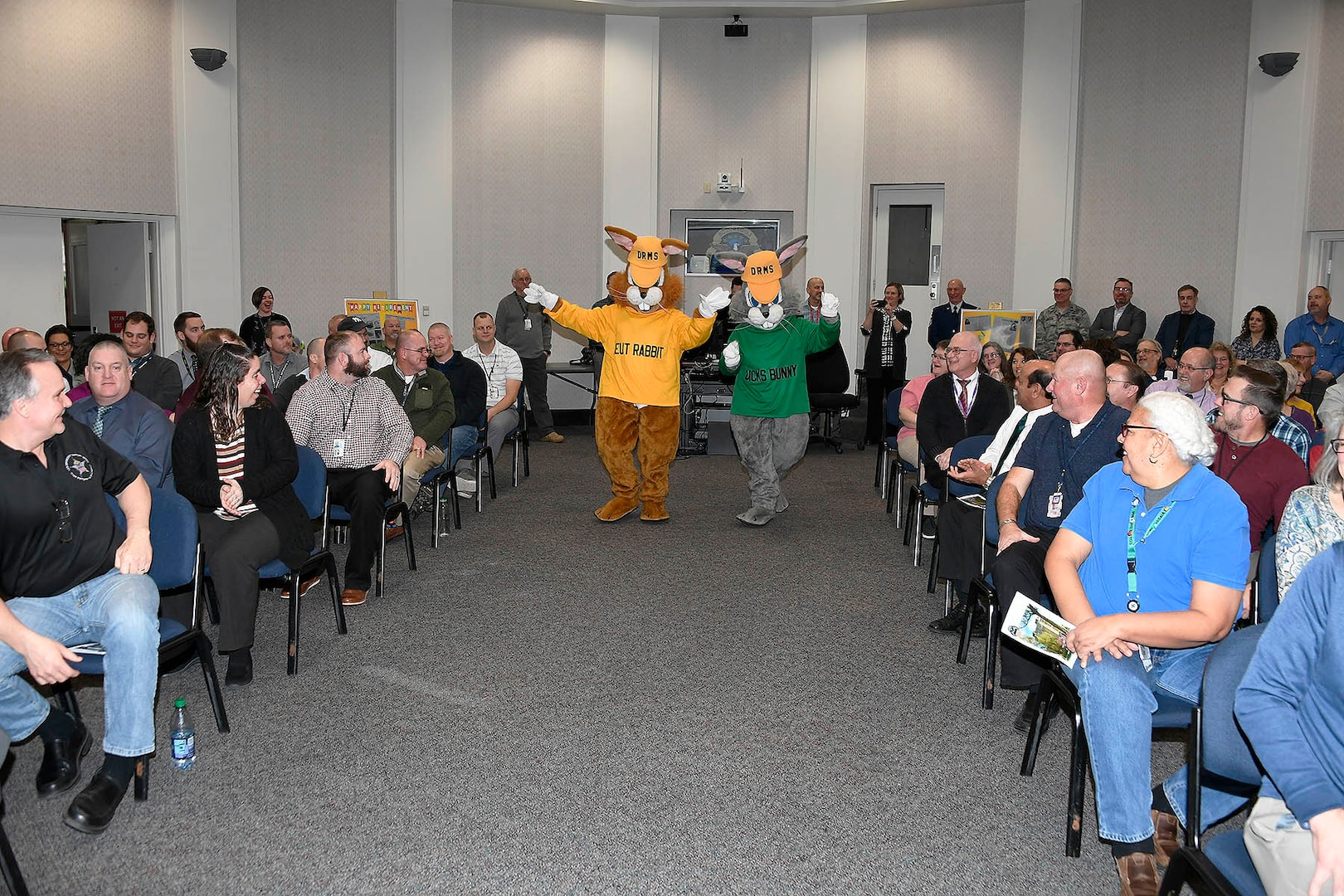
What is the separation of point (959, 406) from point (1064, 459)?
7.03 feet

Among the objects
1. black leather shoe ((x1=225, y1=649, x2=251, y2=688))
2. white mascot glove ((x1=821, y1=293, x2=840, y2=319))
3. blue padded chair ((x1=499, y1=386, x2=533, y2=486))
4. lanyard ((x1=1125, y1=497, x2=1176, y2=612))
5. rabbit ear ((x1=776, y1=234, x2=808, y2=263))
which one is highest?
rabbit ear ((x1=776, y1=234, x2=808, y2=263))

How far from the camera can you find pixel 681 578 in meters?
5.82

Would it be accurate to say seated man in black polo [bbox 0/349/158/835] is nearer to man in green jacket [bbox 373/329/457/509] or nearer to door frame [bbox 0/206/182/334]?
man in green jacket [bbox 373/329/457/509]

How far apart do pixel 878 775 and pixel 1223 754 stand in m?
1.29

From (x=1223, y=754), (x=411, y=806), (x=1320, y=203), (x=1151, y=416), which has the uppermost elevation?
(x=1320, y=203)

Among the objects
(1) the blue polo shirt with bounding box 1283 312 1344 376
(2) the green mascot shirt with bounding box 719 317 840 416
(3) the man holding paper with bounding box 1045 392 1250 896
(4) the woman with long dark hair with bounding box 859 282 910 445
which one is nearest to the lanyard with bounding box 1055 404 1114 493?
(3) the man holding paper with bounding box 1045 392 1250 896

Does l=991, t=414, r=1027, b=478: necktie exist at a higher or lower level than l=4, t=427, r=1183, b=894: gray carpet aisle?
higher

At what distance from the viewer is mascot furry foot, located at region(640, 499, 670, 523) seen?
23.6 feet

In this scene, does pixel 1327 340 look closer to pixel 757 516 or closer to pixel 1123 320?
pixel 1123 320

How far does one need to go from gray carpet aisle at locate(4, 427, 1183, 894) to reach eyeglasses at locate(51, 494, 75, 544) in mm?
774

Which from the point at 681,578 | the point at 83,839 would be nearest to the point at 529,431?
the point at 681,578

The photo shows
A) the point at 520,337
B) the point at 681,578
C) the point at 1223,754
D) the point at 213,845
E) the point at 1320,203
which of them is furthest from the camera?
the point at 520,337

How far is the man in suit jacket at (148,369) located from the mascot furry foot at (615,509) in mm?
2696

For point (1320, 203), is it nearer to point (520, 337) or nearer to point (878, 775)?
point (520, 337)
